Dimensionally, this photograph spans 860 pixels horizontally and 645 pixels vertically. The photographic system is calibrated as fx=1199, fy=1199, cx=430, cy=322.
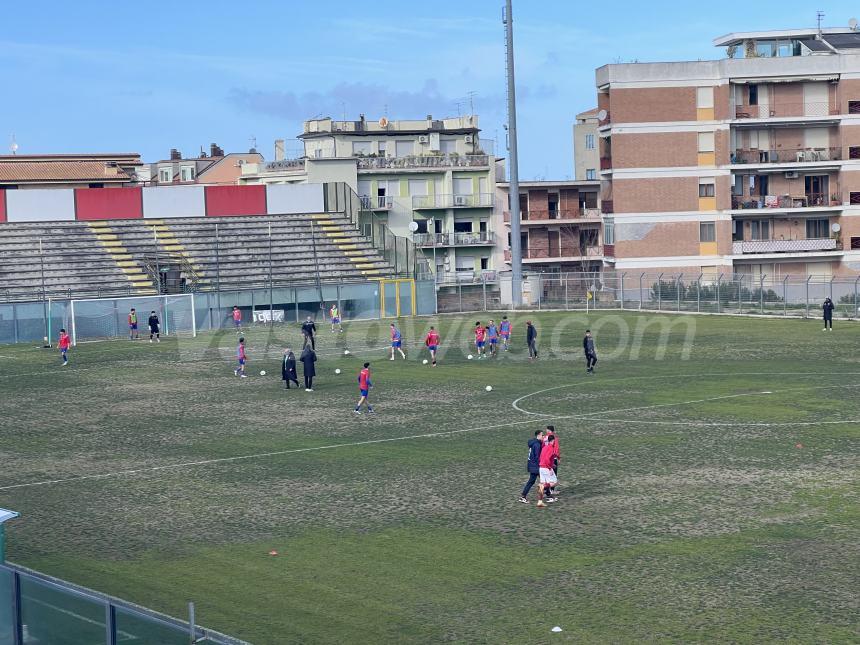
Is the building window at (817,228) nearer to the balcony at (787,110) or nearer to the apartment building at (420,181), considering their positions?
the balcony at (787,110)

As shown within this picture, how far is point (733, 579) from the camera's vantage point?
62.1 ft

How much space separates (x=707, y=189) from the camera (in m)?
Result: 78.6

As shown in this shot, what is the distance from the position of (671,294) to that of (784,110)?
1721cm

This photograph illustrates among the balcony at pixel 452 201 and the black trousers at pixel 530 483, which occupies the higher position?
the balcony at pixel 452 201

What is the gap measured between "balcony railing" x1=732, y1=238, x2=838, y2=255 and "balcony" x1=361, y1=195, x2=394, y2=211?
30323 mm

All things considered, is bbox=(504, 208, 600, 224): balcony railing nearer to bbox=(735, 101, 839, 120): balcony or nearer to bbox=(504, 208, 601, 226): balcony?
bbox=(504, 208, 601, 226): balcony

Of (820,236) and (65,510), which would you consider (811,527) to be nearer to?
(65,510)

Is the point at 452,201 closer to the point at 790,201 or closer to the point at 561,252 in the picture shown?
the point at 561,252

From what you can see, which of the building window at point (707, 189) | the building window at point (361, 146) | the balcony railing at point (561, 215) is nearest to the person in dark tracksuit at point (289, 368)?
the building window at point (707, 189)

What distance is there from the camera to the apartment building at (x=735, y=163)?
254 ft

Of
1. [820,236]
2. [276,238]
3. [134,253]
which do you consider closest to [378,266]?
[276,238]

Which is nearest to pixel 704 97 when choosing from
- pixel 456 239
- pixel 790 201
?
pixel 790 201

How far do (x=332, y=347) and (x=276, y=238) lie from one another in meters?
23.3

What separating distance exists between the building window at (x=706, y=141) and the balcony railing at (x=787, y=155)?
209 cm
